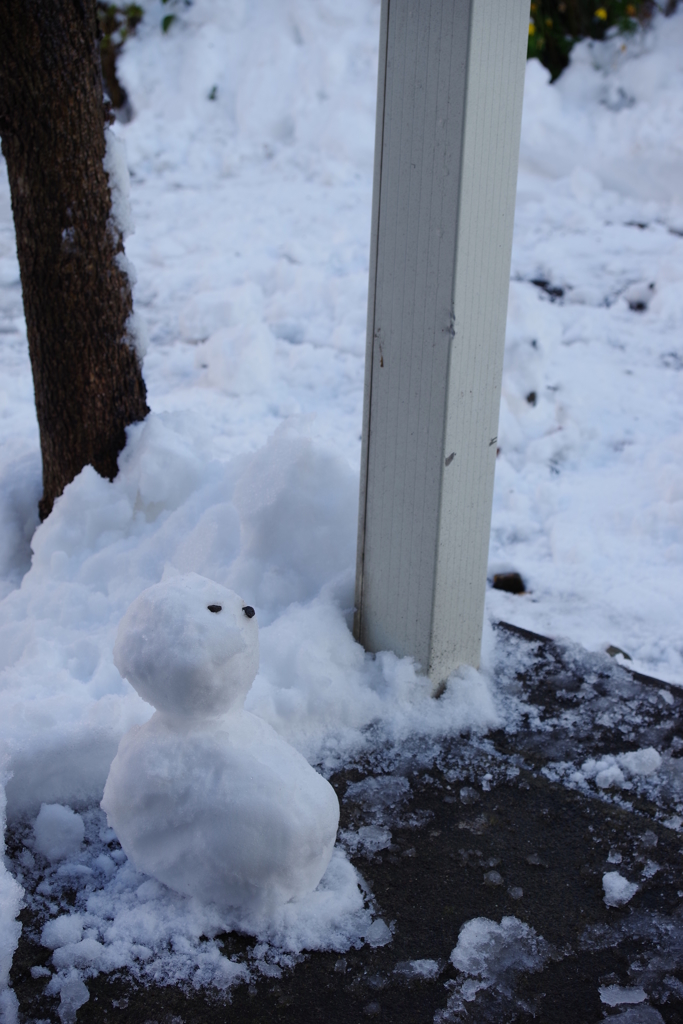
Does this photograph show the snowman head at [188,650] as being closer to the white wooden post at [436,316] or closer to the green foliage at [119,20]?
the white wooden post at [436,316]

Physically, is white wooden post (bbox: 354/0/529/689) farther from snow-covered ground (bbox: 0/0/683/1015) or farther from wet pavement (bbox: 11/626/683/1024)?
wet pavement (bbox: 11/626/683/1024)

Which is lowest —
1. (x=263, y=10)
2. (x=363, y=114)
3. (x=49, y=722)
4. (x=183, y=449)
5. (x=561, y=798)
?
(x=561, y=798)

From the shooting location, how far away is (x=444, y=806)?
241 cm

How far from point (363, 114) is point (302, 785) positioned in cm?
762

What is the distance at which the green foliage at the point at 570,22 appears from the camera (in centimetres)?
851

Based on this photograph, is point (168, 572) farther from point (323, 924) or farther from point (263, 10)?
point (263, 10)

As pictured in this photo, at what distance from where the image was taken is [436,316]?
245 centimetres

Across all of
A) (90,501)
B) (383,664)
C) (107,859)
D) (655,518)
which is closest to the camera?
(107,859)

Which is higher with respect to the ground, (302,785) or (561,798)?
(302,785)

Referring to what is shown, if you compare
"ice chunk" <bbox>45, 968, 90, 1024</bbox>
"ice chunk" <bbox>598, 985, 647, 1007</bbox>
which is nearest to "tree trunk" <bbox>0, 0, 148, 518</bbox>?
"ice chunk" <bbox>45, 968, 90, 1024</bbox>

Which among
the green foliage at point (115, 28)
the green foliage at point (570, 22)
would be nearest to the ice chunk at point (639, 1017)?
the green foliage at point (570, 22)

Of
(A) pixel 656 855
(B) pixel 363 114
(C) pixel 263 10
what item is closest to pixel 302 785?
(A) pixel 656 855

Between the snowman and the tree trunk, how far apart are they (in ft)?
4.92

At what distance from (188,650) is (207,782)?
0.30m
